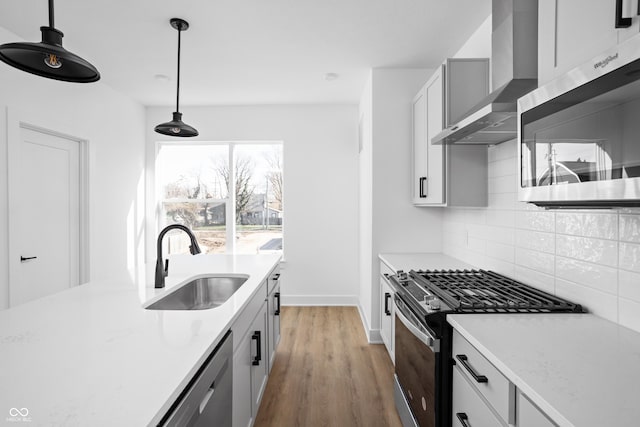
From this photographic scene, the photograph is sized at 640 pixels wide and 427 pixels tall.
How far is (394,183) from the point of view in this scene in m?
3.36

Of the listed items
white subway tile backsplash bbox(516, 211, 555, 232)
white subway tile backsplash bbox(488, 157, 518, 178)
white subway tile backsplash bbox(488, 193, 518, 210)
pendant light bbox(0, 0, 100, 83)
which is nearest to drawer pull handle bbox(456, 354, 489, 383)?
white subway tile backsplash bbox(516, 211, 555, 232)

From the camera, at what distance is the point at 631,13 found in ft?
2.84

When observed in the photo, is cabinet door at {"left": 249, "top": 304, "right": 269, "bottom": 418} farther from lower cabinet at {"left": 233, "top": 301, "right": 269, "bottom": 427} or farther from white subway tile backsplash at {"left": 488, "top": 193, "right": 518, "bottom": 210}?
white subway tile backsplash at {"left": 488, "top": 193, "right": 518, "bottom": 210}

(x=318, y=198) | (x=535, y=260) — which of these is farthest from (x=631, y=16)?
(x=318, y=198)

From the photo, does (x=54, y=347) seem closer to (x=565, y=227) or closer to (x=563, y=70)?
(x=563, y=70)

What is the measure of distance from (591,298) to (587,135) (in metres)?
0.85

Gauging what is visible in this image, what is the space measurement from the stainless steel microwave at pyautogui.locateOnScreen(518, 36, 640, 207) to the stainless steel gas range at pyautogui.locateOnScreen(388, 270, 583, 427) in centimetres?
54

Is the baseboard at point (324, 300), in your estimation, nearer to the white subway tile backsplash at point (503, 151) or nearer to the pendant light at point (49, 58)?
the white subway tile backsplash at point (503, 151)

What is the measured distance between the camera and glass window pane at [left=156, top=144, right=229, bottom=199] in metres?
4.82

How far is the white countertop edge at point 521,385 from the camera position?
78 centimetres

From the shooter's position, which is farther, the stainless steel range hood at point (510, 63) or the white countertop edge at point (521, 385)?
the stainless steel range hood at point (510, 63)

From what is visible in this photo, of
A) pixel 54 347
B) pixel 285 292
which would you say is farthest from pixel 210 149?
pixel 54 347

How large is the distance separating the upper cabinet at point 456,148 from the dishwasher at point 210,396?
6.19 ft

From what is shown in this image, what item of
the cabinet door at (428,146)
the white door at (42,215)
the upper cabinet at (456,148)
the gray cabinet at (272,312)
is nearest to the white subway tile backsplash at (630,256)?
the upper cabinet at (456,148)
